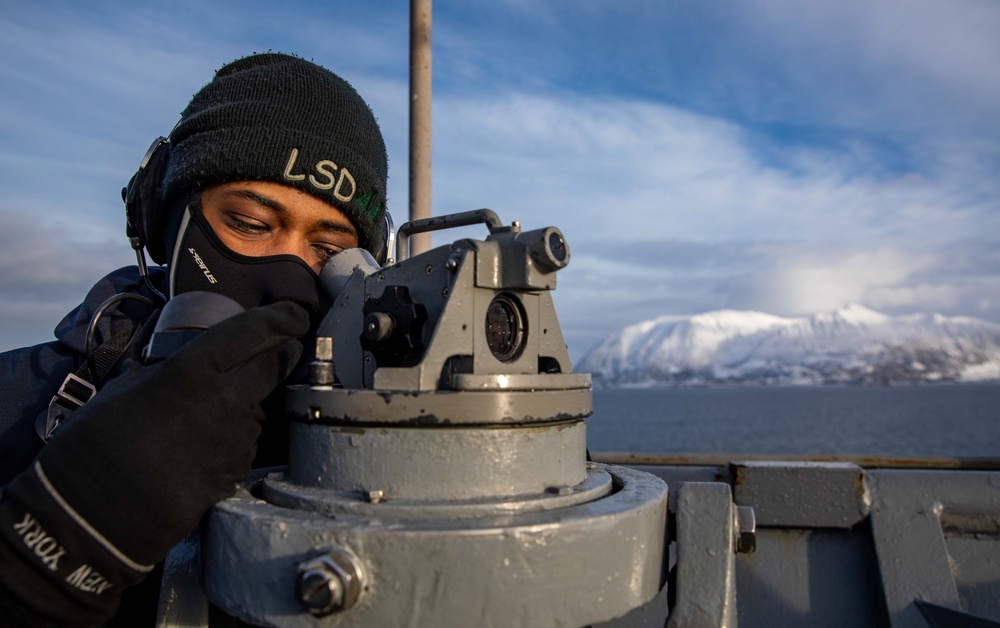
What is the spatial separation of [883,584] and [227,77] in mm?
2799

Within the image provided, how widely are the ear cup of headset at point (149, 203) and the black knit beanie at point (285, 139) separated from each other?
0.15 feet

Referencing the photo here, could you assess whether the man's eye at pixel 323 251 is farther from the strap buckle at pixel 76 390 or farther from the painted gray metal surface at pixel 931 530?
the painted gray metal surface at pixel 931 530

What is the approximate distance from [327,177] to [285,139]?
175 millimetres

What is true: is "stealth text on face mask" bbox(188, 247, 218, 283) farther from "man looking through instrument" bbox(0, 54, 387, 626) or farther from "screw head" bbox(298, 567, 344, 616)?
"screw head" bbox(298, 567, 344, 616)

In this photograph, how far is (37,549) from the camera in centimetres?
101

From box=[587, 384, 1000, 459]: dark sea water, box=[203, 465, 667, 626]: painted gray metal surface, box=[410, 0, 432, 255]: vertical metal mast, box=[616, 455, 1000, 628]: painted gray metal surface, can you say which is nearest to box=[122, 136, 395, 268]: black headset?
box=[203, 465, 667, 626]: painted gray metal surface

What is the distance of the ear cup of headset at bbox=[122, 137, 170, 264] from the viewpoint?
2203mm

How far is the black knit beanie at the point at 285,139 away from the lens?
2104mm

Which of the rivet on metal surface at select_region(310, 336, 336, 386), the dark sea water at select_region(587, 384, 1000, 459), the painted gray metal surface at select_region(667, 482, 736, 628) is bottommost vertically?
the dark sea water at select_region(587, 384, 1000, 459)

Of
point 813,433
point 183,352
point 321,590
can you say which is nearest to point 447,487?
point 321,590

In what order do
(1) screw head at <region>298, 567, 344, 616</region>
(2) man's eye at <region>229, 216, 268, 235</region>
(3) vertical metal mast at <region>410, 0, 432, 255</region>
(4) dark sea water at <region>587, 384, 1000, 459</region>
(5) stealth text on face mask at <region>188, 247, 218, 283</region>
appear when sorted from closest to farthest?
(1) screw head at <region>298, 567, 344, 616</region> < (5) stealth text on face mask at <region>188, 247, 218, 283</region> < (2) man's eye at <region>229, 216, 268, 235</region> < (3) vertical metal mast at <region>410, 0, 432, 255</region> < (4) dark sea water at <region>587, 384, 1000, 459</region>

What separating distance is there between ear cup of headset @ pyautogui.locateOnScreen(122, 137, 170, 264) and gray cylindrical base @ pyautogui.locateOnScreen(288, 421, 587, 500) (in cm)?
130

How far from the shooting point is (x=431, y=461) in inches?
46.1

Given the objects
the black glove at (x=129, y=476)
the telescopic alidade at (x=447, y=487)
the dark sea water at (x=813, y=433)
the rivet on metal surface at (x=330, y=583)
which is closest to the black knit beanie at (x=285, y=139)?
the telescopic alidade at (x=447, y=487)
